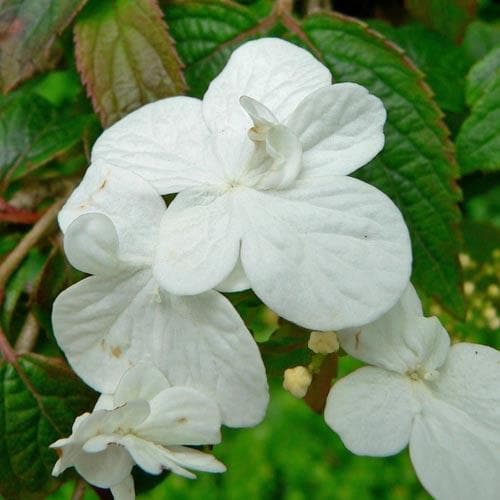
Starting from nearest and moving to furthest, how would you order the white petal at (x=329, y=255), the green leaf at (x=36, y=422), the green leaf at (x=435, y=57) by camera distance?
the white petal at (x=329, y=255) < the green leaf at (x=36, y=422) < the green leaf at (x=435, y=57)

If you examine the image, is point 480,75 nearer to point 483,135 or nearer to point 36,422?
point 483,135

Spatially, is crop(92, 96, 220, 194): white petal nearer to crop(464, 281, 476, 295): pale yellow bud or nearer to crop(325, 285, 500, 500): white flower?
crop(325, 285, 500, 500): white flower

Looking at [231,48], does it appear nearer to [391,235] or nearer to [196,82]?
[196,82]

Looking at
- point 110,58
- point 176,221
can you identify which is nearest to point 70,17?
point 110,58

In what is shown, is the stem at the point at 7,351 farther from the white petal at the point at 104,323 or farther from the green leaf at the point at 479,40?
the green leaf at the point at 479,40

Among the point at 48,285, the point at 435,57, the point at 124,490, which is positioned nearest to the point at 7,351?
the point at 48,285

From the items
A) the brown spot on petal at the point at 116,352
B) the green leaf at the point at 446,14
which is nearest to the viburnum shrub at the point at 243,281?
the brown spot on petal at the point at 116,352

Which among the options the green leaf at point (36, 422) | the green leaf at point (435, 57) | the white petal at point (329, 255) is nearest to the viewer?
the white petal at point (329, 255)

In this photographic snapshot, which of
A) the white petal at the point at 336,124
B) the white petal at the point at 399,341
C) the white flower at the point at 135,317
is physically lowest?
the white petal at the point at 399,341
